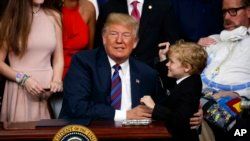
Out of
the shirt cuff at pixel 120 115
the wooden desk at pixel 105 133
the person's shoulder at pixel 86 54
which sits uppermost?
the person's shoulder at pixel 86 54

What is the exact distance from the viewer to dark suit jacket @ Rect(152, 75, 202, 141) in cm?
390

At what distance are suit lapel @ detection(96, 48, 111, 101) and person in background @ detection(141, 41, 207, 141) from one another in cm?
30

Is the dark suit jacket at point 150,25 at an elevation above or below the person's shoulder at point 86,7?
below

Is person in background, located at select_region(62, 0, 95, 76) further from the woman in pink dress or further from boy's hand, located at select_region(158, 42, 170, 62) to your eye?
boy's hand, located at select_region(158, 42, 170, 62)

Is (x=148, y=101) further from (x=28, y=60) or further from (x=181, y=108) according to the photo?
(x=28, y=60)

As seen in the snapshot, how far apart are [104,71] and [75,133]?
109cm

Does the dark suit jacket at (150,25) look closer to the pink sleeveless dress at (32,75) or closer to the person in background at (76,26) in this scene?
the person in background at (76,26)

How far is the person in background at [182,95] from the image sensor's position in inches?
154

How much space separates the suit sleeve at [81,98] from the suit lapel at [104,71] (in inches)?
2.8

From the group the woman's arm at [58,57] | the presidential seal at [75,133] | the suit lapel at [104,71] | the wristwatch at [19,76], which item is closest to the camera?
the presidential seal at [75,133]

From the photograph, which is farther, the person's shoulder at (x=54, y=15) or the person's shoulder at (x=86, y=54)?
the person's shoulder at (x=54, y=15)

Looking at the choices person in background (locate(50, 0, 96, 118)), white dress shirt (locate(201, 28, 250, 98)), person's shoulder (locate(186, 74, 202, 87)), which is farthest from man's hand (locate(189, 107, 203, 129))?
person in background (locate(50, 0, 96, 118))

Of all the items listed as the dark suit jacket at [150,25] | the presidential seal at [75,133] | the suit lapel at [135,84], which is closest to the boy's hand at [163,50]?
the dark suit jacket at [150,25]

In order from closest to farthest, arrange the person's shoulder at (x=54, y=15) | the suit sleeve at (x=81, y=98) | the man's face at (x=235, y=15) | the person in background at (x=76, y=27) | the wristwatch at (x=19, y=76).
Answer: the suit sleeve at (x=81, y=98) → the wristwatch at (x=19, y=76) → the person's shoulder at (x=54, y=15) → the person in background at (x=76, y=27) → the man's face at (x=235, y=15)
